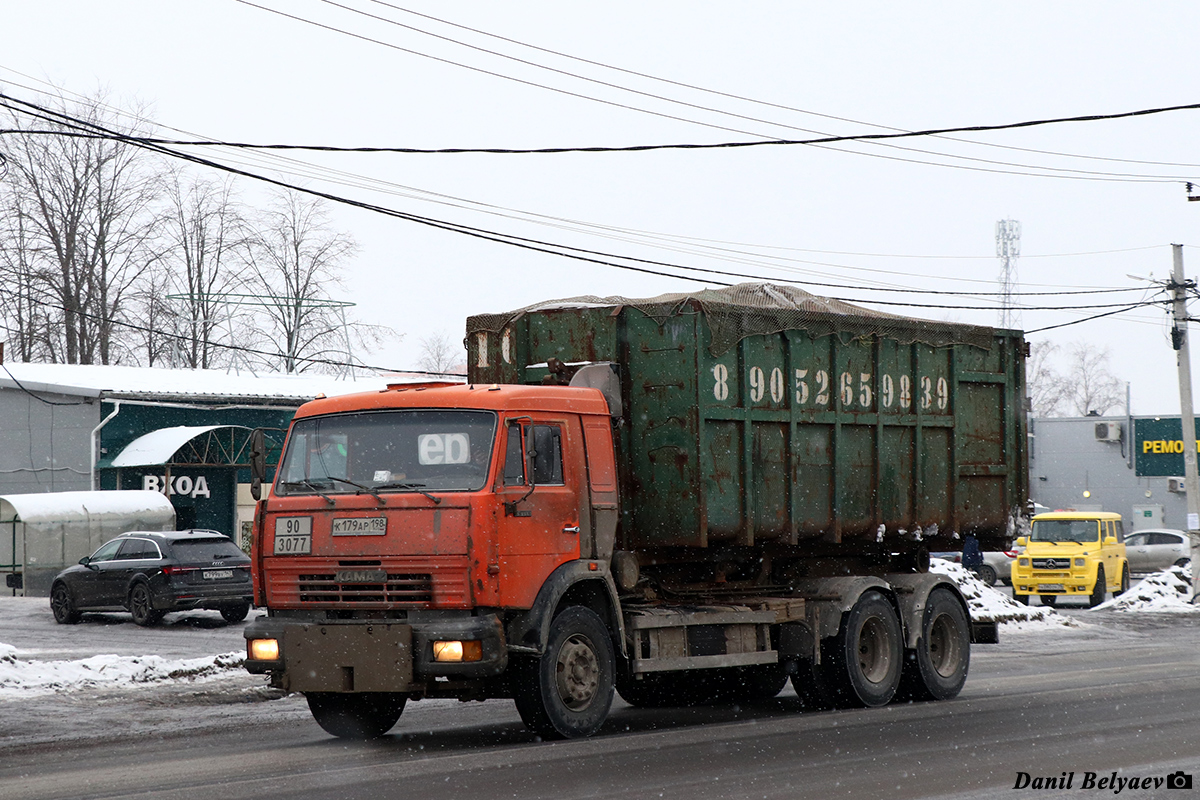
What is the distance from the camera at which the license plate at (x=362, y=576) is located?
35.4 ft

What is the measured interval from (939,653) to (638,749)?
5.37 m

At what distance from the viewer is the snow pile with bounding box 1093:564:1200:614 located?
29.8 meters

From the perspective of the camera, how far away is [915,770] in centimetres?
945

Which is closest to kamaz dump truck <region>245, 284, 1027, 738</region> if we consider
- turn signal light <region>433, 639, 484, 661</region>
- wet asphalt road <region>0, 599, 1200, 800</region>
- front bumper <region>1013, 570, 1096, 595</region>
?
turn signal light <region>433, 639, 484, 661</region>

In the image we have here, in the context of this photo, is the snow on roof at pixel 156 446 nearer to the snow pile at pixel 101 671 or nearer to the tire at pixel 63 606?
Result: the tire at pixel 63 606

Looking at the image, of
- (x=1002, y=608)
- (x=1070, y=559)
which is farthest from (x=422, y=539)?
(x=1070, y=559)

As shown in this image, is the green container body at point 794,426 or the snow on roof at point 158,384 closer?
the green container body at point 794,426

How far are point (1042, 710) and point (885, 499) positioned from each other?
2.48 meters

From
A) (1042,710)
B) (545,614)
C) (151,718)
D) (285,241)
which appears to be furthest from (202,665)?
(285,241)

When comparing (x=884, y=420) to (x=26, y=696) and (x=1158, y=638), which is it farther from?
(x=1158, y=638)

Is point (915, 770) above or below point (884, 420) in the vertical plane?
below

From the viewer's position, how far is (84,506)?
3453 cm

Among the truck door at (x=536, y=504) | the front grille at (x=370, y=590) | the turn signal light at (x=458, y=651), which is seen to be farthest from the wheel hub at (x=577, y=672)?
the front grille at (x=370, y=590)

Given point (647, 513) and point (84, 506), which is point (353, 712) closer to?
point (647, 513)
